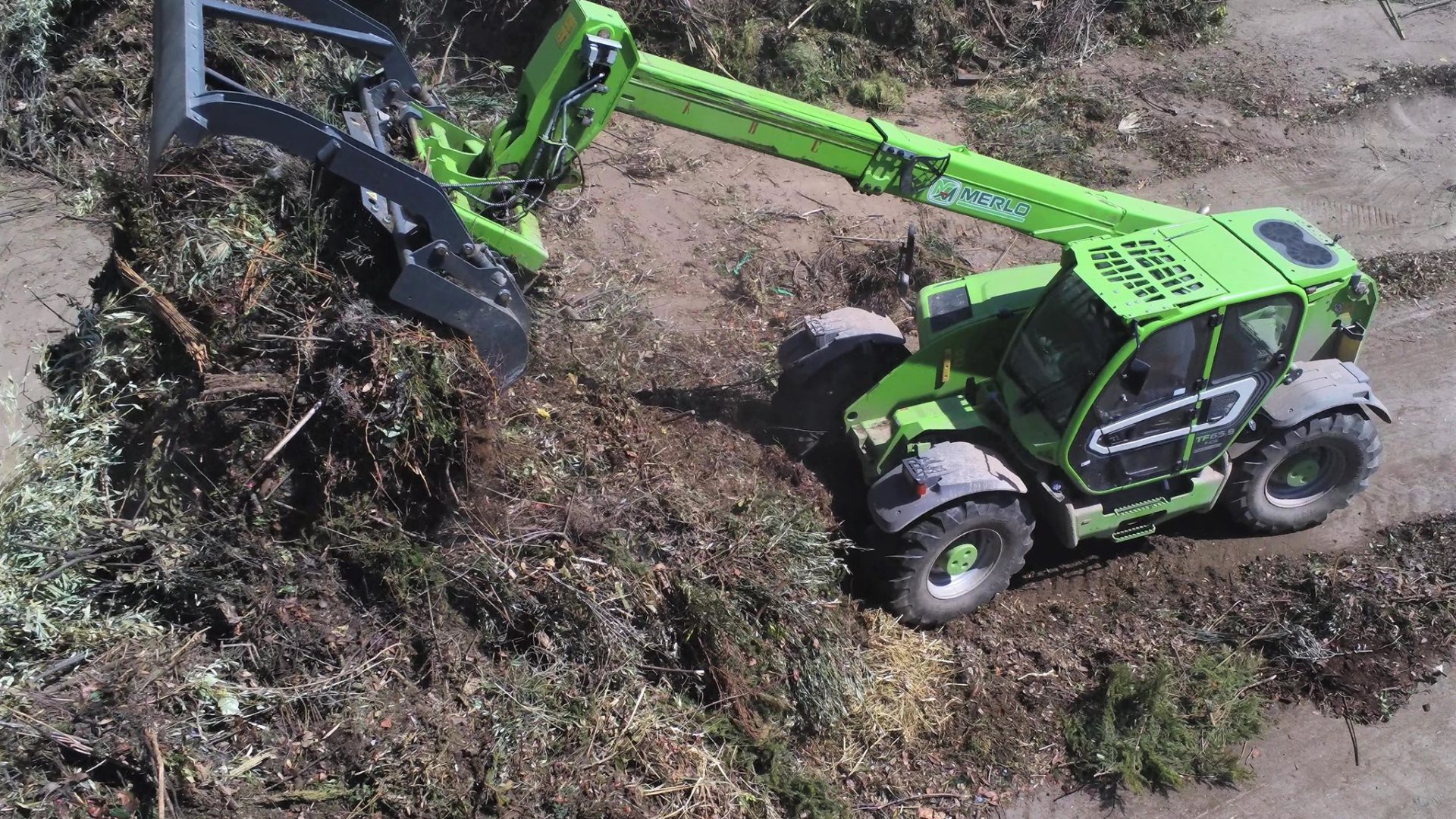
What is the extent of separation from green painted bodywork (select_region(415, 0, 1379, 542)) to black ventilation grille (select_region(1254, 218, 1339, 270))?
0.21 feet

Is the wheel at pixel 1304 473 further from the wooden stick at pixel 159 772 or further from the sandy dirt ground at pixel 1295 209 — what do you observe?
the wooden stick at pixel 159 772

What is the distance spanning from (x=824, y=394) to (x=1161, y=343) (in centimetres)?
253

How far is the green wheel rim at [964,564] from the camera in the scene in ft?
21.9

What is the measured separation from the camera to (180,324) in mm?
5770

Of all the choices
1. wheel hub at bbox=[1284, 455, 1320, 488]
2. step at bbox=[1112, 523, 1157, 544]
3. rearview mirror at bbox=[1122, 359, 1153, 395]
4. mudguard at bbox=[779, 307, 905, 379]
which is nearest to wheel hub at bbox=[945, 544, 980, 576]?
step at bbox=[1112, 523, 1157, 544]

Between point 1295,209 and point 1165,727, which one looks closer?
point 1165,727

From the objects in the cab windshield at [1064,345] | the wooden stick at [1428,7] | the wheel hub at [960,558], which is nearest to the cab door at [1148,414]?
the cab windshield at [1064,345]

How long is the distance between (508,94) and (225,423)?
5.81 meters

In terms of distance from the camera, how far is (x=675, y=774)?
5.48 m

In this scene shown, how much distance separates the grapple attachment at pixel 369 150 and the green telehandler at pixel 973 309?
0.05 ft

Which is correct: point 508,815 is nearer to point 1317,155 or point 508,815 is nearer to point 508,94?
point 508,94

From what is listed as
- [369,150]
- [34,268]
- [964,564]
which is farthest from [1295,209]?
[34,268]

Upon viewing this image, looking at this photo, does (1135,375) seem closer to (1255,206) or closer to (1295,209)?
(1255,206)

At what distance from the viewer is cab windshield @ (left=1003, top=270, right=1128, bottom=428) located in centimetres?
591
